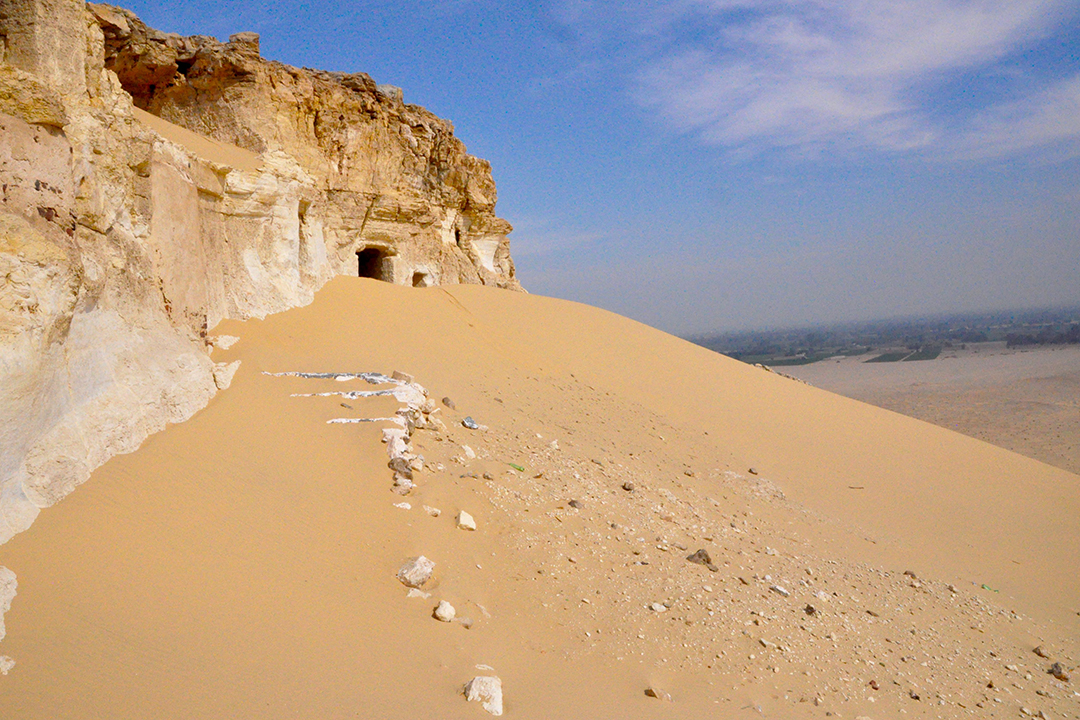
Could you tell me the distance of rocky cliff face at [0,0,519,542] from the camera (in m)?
2.98

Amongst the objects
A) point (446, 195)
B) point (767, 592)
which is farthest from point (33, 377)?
point (446, 195)

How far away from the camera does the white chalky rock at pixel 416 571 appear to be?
3198 mm

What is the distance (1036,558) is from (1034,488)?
3.88 m

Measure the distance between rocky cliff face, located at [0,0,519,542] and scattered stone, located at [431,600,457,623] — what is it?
6.54 ft

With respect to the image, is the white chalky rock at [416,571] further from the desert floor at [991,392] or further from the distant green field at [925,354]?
the distant green field at [925,354]

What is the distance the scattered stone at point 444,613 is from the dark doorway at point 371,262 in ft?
40.5

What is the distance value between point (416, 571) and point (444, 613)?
339 millimetres

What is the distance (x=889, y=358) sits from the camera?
54438 mm

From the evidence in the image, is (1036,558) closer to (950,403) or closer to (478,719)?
(478,719)

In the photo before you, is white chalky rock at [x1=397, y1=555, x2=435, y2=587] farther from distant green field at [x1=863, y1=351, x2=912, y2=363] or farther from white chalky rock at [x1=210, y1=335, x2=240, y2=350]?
distant green field at [x1=863, y1=351, x2=912, y2=363]

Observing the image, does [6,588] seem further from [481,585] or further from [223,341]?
[223,341]

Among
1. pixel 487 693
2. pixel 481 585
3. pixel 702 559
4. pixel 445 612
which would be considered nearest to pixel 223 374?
pixel 481 585

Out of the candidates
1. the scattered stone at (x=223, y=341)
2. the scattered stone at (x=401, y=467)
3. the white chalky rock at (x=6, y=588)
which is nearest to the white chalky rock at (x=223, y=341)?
the scattered stone at (x=223, y=341)

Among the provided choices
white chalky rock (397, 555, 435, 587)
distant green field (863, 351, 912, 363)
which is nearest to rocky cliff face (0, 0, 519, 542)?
white chalky rock (397, 555, 435, 587)
